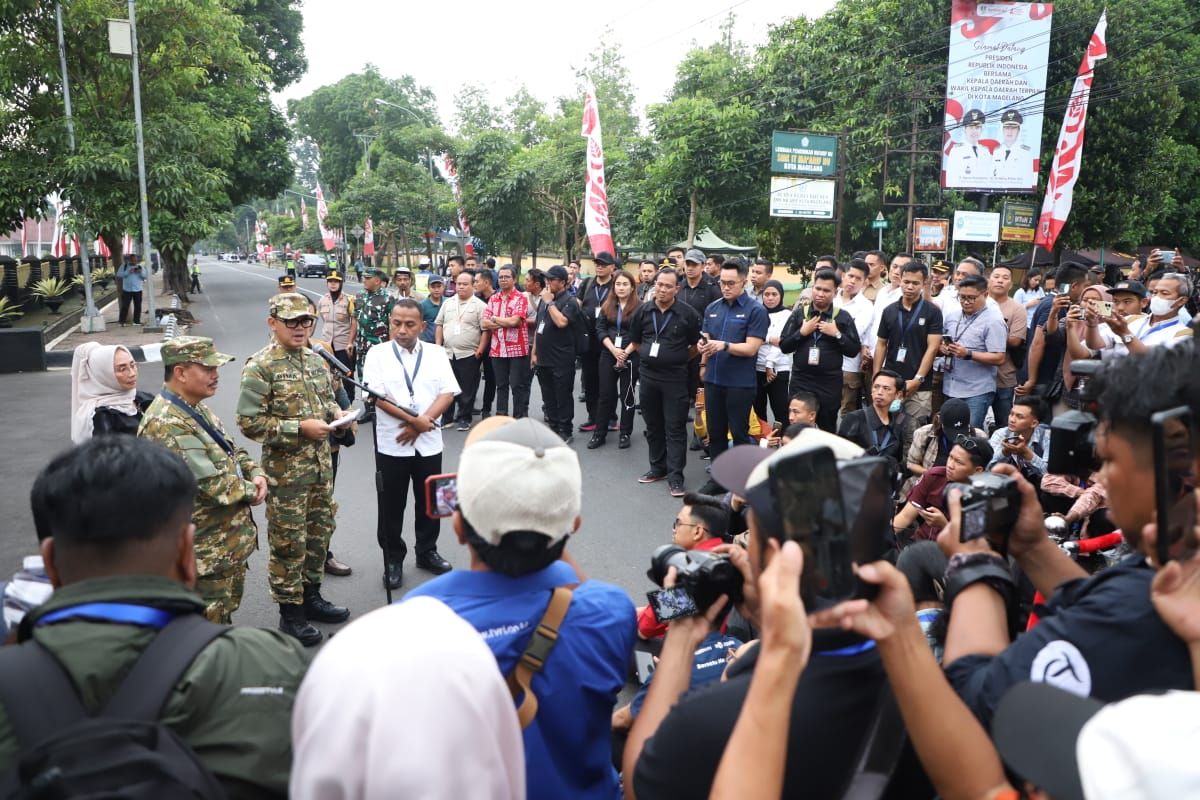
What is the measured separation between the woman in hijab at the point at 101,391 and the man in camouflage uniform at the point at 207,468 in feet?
2.12

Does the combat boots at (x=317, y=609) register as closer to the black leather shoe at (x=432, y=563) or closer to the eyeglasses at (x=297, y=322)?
the black leather shoe at (x=432, y=563)

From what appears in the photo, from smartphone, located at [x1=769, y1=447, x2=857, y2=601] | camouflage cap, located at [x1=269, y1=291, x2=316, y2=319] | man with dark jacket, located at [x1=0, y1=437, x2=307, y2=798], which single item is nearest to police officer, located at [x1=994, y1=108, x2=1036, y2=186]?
camouflage cap, located at [x1=269, y1=291, x2=316, y2=319]

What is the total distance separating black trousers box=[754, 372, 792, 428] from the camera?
8.13 m

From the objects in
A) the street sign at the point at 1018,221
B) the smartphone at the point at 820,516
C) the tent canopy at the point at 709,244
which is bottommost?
the smartphone at the point at 820,516

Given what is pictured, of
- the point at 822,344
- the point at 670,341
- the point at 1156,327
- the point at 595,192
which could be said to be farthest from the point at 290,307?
the point at 595,192

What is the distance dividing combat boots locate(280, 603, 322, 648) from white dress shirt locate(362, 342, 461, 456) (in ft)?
3.64

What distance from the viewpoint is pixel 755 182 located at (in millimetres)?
26141

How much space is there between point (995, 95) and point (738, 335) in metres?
18.4

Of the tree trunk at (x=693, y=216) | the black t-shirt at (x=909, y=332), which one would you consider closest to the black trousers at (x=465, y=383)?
the black t-shirt at (x=909, y=332)

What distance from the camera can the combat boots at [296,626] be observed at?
4.56 metres

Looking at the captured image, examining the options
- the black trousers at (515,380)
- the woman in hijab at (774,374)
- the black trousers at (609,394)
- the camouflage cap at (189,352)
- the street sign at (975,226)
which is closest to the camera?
the camouflage cap at (189,352)

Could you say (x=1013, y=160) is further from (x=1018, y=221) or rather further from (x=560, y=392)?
(x=560, y=392)

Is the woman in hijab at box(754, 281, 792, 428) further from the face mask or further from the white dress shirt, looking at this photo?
the white dress shirt

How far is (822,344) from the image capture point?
7180 millimetres
